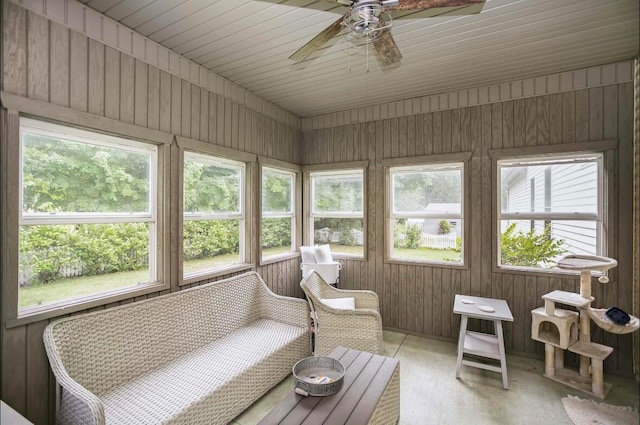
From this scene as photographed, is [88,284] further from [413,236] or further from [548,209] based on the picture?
[548,209]

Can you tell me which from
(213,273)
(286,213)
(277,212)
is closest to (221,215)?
(213,273)

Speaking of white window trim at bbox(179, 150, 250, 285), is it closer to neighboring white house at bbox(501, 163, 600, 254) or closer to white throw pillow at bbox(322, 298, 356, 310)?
white throw pillow at bbox(322, 298, 356, 310)

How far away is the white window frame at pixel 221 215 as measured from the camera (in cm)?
258

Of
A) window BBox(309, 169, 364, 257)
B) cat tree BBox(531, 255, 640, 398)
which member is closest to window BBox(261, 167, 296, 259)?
window BBox(309, 169, 364, 257)

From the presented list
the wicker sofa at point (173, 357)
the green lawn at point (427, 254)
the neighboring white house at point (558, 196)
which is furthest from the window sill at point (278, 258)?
the neighboring white house at point (558, 196)

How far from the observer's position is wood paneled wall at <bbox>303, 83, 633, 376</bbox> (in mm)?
2625

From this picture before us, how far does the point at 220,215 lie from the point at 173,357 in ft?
4.49

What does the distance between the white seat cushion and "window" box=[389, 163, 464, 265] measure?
1.78 metres

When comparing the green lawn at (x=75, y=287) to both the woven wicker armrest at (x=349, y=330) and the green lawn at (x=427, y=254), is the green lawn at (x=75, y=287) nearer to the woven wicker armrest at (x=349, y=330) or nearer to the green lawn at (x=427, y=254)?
the woven wicker armrest at (x=349, y=330)

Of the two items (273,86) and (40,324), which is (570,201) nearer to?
(273,86)

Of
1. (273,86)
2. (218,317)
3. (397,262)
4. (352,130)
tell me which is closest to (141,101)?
(273,86)

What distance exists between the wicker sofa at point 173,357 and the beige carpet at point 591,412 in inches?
83.3

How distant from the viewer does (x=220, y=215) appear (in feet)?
9.95

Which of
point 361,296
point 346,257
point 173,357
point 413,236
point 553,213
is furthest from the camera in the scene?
point 346,257
